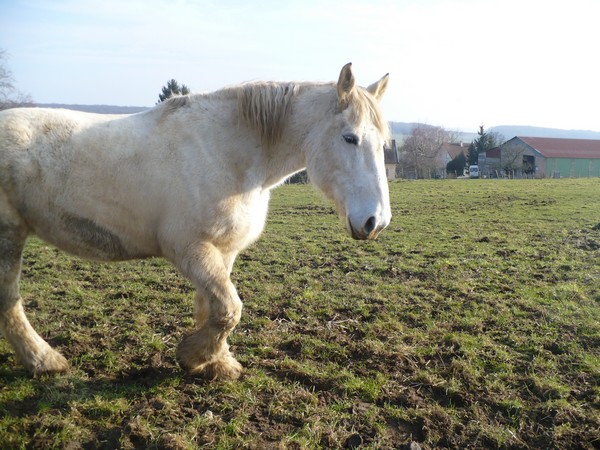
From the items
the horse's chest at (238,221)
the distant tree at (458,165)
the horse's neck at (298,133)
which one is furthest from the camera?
the distant tree at (458,165)

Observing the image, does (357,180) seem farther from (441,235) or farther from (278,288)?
(441,235)

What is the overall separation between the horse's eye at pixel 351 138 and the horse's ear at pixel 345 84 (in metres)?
0.27

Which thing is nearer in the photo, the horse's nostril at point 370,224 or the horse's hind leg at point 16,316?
the horse's nostril at point 370,224

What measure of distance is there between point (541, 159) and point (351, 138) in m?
63.9

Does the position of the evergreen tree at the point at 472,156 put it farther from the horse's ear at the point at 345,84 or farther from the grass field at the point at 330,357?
the horse's ear at the point at 345,84

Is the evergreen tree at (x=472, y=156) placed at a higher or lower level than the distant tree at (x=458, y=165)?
higher

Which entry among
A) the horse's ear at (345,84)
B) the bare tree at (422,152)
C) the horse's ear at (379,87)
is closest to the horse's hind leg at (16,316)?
the horse's ear at (345,84)

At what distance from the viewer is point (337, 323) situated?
521 centimetres

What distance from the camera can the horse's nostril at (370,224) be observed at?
3.44m

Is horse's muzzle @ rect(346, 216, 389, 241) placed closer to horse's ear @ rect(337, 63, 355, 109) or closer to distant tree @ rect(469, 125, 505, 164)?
horse's ear @ rect(337, 63, 355, 109)

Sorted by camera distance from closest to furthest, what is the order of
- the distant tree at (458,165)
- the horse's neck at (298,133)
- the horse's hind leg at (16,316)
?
the horse's hind leg at (16,316) < the horse's neck at (298,133) < the distant tree at (458,165)

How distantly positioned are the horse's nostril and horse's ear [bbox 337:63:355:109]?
100 cm

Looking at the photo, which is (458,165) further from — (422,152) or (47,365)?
(47,365)

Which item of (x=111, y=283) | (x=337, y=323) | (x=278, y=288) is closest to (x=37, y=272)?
(x=111, y=283)
